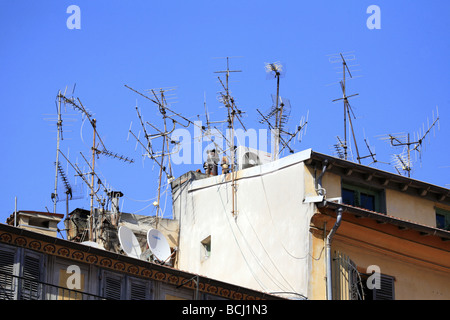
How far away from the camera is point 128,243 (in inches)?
1058

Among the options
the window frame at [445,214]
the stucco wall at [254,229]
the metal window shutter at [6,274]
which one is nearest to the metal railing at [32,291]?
the metal window shutter at [6,274]

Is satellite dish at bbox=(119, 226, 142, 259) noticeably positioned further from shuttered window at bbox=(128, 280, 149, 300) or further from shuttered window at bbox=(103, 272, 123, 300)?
shuttered window at bbox=(103, 272, 123, 300)

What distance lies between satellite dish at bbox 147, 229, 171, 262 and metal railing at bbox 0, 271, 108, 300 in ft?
19.6

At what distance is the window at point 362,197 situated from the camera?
1096 inches

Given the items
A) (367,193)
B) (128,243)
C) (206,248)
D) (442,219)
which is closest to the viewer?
(128,243)

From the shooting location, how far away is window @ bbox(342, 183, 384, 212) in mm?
27828

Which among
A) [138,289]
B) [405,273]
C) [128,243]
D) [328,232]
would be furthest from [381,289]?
[138,289]

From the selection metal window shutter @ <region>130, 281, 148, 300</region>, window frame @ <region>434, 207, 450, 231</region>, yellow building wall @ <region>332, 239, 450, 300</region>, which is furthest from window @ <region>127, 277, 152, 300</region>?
window frame @ <region>434, 207, 450, 231</region>

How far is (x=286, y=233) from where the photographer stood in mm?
27266

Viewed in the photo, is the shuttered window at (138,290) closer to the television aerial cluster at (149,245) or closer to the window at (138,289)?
the window at (138,289)

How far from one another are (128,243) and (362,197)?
5.84m

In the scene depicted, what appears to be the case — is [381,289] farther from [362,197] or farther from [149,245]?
[149,245]

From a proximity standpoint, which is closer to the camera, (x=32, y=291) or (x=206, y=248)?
(x=32, y=291)

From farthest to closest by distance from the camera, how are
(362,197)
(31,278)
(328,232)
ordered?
(362,197)
(328,232)
(31,278)
